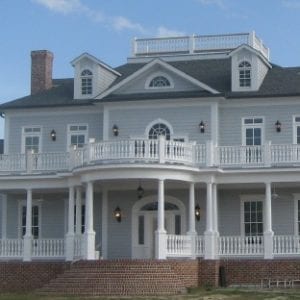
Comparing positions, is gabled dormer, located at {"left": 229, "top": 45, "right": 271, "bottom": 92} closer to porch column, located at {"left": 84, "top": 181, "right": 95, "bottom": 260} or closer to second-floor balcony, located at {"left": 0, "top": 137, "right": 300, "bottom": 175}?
second-floor balcony, located at {"left": 0, "top": 137, "right": 300, "bottom": 175}

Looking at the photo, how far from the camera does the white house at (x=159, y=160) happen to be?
32.4 metres

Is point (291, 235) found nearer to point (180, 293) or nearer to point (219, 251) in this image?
point (219, 251)

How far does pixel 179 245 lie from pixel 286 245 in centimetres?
393

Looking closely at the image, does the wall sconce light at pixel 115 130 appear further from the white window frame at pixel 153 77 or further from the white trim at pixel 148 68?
the white window frame at pixel 153 77

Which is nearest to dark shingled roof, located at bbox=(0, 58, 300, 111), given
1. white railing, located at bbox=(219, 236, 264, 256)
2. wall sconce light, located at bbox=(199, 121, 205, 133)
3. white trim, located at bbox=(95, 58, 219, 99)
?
white trim, located at bbox=(95, 58, 219, 99)

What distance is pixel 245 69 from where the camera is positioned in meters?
36.3

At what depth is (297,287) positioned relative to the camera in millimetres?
30688

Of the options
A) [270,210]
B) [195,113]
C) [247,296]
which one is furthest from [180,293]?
[195,113]

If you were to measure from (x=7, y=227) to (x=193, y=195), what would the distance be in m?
8.92

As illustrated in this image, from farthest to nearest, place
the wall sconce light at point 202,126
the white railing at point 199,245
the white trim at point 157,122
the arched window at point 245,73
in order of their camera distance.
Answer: the arched window at point 245,73 < the white trim at point 157,122 < the wall sconce light at point 202,126 < the white railing at point 199,245

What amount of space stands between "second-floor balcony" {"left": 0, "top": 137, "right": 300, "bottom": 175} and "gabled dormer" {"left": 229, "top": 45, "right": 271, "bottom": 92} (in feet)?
11.4

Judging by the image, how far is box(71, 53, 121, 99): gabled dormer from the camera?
37625mm

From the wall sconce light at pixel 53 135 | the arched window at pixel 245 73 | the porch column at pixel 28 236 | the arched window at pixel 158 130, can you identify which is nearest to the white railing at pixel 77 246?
the porch column at pixel 28 236

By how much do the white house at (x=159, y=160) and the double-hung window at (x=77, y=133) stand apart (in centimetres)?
6
